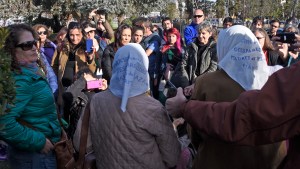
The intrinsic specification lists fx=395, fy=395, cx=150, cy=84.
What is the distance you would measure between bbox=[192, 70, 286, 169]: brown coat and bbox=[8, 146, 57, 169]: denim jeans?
44.9 inches

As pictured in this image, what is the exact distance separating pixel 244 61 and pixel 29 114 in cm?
149

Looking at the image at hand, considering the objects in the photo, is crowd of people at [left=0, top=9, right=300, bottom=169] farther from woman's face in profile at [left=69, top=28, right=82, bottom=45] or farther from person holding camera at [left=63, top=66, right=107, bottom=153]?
woman's face in profile at [left=69, top=28, right=82, bottom=45]

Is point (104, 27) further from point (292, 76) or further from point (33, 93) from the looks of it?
point (292, 76)

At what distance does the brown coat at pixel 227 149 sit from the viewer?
2.42 meters

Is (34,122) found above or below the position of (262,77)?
below

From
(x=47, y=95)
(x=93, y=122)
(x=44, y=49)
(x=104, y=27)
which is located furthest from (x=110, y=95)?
(x=104, y=27)

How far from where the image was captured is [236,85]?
2.43 metres

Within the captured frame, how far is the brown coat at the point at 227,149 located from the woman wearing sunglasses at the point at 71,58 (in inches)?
141

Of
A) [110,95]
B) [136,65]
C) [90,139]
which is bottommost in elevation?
[90,139]

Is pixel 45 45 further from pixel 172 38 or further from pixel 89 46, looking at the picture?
pixel 172 38

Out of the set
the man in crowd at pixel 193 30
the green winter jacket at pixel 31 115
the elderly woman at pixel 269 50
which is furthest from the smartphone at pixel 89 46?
the green winter jacket at pixel 31 115

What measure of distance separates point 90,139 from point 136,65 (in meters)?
0.67

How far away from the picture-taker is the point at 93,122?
2.80 metres

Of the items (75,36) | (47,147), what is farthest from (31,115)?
(75,36)
